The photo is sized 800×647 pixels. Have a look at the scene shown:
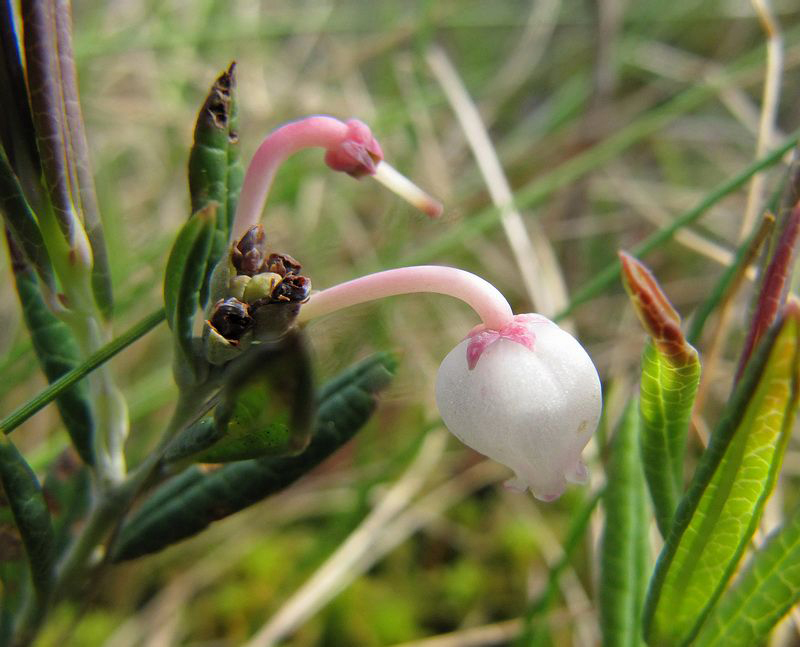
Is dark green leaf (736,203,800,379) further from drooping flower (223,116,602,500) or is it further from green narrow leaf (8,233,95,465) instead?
green narrow leaf (8,233,95,465)

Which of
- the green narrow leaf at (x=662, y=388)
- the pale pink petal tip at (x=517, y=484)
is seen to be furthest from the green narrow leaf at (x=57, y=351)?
the green narrow leaf at (x=662, y=388)

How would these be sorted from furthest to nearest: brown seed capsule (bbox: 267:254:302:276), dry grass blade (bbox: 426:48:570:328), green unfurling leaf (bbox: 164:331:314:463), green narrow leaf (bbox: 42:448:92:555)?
dry grass blade (bbox: 426:48:570:328) < green narrow leaf (bbox: 42:448:92:555) < brown seed capsule (bbox: 267:254:302:276) < green unfurling leaf (bbox: 164:331:314:463)

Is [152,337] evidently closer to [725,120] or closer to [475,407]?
[475,407]

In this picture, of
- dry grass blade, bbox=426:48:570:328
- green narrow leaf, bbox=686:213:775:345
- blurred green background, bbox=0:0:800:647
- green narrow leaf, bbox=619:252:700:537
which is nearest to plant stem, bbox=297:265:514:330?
green narrow leaf, bbox=619:252:700:537

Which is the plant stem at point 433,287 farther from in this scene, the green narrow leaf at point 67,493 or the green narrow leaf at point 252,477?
the green narrow leaf at point 67,493

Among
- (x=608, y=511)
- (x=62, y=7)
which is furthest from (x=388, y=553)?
(x=62, y=7)
